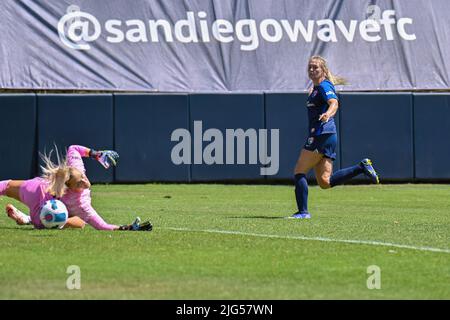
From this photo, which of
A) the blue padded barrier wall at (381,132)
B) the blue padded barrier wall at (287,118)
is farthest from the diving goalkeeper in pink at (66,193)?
the blue padded barrier wall at (381,132)

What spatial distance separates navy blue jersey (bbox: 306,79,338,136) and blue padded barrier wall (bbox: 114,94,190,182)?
772 centimetres

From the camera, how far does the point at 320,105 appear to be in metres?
13.3

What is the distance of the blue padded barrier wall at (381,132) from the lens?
70.2ft

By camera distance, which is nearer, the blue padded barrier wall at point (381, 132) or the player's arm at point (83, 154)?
the player's arm at point (83, 154)

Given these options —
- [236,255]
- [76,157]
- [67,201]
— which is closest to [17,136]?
[76,157]

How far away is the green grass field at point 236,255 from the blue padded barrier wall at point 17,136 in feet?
18.0

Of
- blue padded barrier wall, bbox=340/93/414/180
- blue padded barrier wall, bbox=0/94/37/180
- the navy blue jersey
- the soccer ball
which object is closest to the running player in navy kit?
the navy blue jersey

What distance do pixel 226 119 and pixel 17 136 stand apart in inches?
153

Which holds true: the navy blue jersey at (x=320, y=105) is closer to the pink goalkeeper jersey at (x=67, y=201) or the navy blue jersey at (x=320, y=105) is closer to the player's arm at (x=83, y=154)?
the player's arm at (x=83, y=154)

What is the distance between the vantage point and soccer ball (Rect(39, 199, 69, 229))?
36.1ft

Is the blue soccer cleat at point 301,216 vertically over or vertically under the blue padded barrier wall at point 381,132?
under

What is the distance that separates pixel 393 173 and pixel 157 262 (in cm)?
1327

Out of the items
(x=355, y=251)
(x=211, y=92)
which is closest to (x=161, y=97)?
(x=211, y=92)

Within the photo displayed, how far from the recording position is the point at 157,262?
8.98 m
